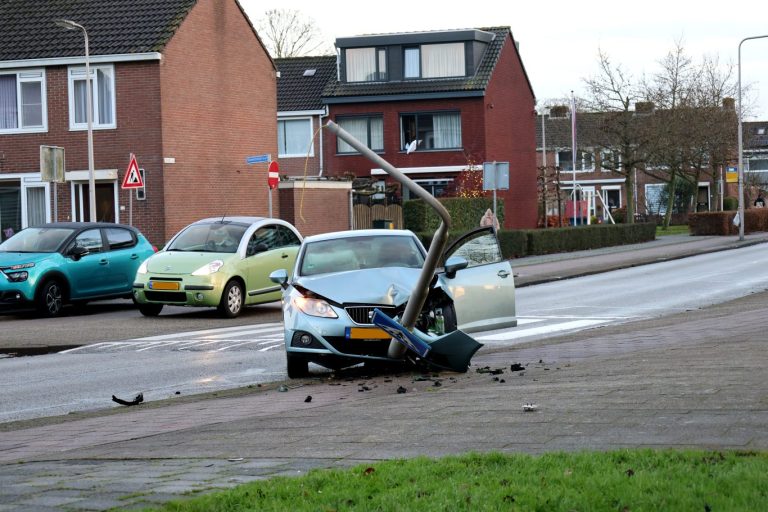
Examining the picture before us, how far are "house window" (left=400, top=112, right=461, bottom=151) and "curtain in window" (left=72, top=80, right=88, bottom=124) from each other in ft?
76.2

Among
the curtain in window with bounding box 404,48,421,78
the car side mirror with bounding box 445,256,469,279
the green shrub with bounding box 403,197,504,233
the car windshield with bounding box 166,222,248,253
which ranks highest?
the curtain in window with bounding box 404,48,421,78

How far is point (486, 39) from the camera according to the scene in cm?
5747

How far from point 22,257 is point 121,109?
13.6 meters

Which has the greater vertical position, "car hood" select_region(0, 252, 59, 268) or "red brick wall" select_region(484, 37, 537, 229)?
"red brick wall" select_region(484, 37, 537, 229)

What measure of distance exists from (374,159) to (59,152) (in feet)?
60.7

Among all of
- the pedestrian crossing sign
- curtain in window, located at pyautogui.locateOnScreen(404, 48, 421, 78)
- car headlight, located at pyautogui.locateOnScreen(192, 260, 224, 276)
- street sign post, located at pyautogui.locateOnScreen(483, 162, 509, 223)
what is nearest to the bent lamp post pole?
car headlight, located at pyautogui.locateOnScreen(192, 260, 224, 276)

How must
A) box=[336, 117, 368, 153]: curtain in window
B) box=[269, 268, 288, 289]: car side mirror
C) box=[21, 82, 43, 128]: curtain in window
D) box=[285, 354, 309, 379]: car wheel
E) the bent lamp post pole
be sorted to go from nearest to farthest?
the bent lamp post pole → box=[285, 354, 309, 379]: car wheel → box=[269, 268, 288, 289]: car side mirror → box=[21, 82, 43, 128]: curtain in window → box=[336, 117, 368, 153]: curtain in window

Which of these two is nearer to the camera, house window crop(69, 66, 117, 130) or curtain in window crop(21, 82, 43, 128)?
house window crop(69, 66, 117, 130)

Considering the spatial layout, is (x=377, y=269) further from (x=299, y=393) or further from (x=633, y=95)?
(x=633, y=95)

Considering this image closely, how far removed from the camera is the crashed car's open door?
13.7m

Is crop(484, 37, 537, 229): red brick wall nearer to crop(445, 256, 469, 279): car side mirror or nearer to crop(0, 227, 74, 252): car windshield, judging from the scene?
crop(0, 227, 74, 252): car windshield

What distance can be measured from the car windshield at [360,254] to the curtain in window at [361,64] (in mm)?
44640

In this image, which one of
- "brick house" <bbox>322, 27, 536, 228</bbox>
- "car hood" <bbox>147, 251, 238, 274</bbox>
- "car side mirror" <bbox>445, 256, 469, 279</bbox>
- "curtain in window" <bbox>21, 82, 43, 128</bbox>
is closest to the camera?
"car side mirror" <bbox>445, 256, 469, 279</bbox>

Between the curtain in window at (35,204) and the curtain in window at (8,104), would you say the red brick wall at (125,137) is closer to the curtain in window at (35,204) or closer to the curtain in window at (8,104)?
the curtain in window at (35,204)
